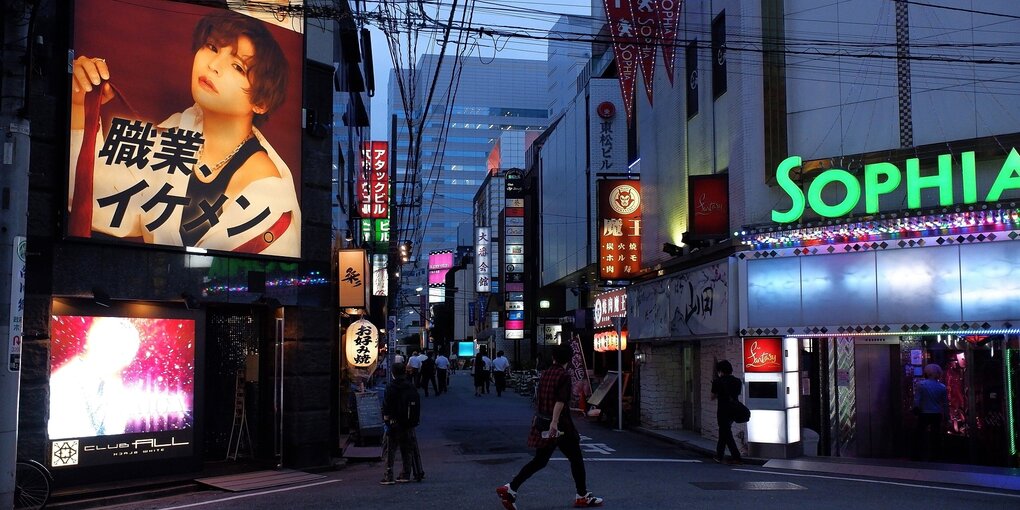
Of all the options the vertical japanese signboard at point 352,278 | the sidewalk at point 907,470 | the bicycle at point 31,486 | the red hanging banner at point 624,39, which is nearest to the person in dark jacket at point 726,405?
the sidewalk at point 907,470

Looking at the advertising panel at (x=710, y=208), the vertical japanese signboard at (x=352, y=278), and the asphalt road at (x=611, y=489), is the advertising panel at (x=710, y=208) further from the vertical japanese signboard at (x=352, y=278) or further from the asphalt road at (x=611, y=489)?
the vertical japanese signboard at (x=352, y=278)

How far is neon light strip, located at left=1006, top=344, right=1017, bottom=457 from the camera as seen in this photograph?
15.6 metres

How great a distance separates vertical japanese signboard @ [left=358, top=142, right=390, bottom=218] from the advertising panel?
43.2 feet

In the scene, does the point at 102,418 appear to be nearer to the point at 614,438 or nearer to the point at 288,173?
the point at 288,173

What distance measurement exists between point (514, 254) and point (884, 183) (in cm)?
4769

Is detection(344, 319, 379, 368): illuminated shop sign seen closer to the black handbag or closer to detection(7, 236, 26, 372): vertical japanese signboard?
the black handbag

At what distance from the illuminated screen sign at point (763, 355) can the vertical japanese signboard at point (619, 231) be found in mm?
9116

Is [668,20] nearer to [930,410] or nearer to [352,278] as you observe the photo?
[352,278]

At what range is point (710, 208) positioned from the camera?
65.3 ft

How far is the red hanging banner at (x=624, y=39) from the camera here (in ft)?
68.2

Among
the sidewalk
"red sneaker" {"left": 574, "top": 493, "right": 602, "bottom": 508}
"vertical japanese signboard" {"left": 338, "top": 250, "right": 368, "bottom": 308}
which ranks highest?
"vertical japanese signboard" {"left": 338, "top": 250, "right": 368, "bottom": 308}

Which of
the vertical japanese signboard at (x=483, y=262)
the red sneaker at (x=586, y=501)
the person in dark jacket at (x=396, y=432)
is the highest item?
the vertical japanese signboard at (x=483, y=262)

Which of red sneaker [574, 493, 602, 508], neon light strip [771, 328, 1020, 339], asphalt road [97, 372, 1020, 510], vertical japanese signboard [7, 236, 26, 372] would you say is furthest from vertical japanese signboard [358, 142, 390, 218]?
red sneaker [574, 493, 602, 508]

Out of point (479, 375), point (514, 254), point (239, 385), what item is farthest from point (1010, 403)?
point (514, 254)
